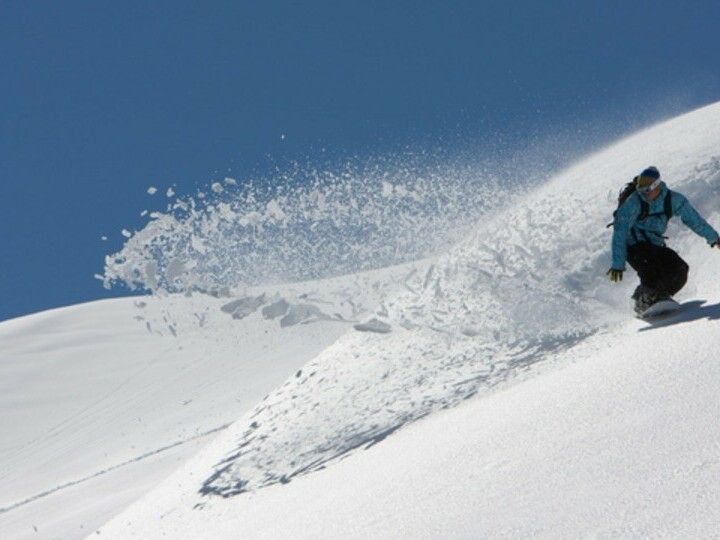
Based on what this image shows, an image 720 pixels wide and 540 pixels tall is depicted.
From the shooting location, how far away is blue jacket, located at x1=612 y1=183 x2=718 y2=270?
6.65 metres

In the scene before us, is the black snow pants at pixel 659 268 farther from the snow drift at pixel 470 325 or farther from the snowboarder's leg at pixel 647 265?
the snow drift at pixel 470 325

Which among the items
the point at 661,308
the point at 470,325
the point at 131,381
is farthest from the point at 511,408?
the point at 131,381

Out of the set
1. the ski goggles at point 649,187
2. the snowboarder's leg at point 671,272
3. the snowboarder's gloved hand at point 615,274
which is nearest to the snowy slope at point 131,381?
the snowboarder's gloved hand at point 615,274

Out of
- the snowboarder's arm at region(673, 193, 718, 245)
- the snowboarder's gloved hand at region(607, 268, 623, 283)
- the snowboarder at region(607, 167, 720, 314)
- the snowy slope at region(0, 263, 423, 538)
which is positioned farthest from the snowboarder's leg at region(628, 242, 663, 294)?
the snowy slope at region(0, 263, 423, 538)

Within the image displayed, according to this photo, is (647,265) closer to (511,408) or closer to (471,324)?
(471,324)

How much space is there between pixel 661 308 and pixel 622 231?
2.62ft

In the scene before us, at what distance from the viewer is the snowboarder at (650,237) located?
652 centimetres

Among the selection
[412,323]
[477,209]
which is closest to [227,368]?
[477,209]

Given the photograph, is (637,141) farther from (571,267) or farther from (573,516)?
(573,516)

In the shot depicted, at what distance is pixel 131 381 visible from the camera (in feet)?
52.9

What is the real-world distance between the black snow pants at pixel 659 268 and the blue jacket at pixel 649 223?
69mm

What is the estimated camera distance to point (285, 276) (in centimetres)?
1641

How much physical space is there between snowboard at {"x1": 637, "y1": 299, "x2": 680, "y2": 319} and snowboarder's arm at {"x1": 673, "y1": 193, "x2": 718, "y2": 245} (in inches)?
30.7

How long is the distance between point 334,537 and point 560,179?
759 cm
